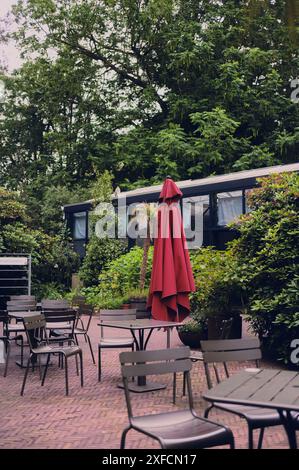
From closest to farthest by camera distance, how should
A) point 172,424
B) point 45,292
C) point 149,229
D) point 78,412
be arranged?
point 172,424
point 78,412
point 149,229
point 45,292

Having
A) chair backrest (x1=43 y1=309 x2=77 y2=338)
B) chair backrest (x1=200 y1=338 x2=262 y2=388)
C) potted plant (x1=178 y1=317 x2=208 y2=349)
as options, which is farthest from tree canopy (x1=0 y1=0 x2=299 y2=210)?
chair backrest (x1=200 y1=338 x2=262 y2=388)

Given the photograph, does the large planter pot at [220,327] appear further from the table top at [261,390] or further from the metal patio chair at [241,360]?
the table top at [261,390]

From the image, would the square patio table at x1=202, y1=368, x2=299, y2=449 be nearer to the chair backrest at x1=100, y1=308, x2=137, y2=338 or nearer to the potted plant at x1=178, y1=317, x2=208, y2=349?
the chair backrest at x1=100, y1=308, x2=137, y2=338

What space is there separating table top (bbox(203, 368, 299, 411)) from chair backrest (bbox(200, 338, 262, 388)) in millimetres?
330

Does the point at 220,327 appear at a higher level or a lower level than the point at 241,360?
lower

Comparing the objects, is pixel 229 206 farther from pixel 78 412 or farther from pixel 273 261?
pixel 78 412

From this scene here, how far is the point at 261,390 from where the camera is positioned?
143 inches

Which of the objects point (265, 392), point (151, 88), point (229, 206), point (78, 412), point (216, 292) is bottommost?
point (78, 412)

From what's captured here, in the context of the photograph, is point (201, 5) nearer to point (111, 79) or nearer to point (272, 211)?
point (111, 79)

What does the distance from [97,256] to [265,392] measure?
14.2 metres

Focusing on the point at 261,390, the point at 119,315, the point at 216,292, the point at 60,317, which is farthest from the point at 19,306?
the point at 261,390

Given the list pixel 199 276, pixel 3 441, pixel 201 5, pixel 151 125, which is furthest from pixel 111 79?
pixel 3 441

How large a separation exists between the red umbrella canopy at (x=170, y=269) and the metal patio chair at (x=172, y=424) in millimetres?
3332
